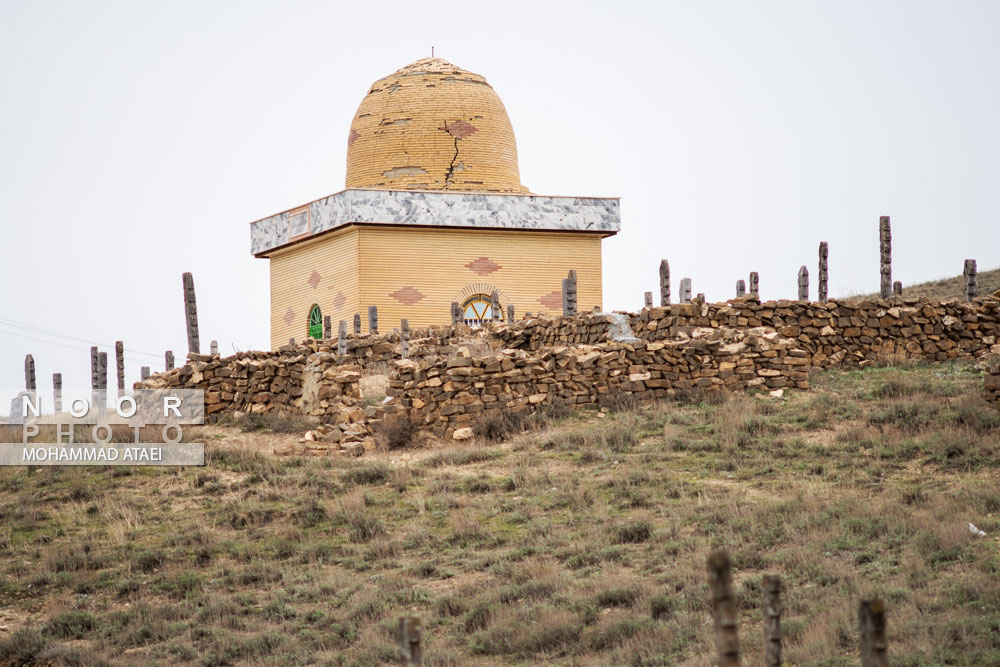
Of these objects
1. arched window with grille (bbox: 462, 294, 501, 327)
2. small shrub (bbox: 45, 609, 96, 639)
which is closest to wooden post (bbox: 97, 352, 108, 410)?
arched window with grille (bbox: 462, 294, 501, 327)

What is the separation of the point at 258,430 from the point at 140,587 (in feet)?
30.7

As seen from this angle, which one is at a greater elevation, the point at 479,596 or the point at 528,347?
the point at 528,347

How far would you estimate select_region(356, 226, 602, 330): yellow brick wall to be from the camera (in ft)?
123

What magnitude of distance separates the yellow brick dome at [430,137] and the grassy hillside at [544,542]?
2046 cm

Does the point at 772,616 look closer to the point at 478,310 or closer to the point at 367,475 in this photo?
the point at 367,475

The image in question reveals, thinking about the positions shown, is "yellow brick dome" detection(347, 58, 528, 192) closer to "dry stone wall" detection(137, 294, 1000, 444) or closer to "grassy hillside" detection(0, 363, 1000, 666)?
"dry stone wall" detection(137, 294, 1000, 444)

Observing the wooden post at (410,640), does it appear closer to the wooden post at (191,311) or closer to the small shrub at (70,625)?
the small shrub at (70,625)

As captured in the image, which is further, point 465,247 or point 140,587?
point 465,247

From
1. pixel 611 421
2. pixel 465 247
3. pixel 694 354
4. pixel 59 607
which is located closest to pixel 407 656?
pixel 59 607

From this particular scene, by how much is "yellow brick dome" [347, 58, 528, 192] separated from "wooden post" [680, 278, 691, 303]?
38.2ft

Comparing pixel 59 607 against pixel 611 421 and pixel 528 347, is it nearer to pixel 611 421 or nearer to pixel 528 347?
pixel 611 421

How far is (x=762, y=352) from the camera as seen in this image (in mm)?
22438

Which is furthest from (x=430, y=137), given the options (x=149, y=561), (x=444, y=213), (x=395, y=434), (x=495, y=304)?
(x=149, y=561)

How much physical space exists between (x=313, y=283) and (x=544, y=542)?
1055 inches
